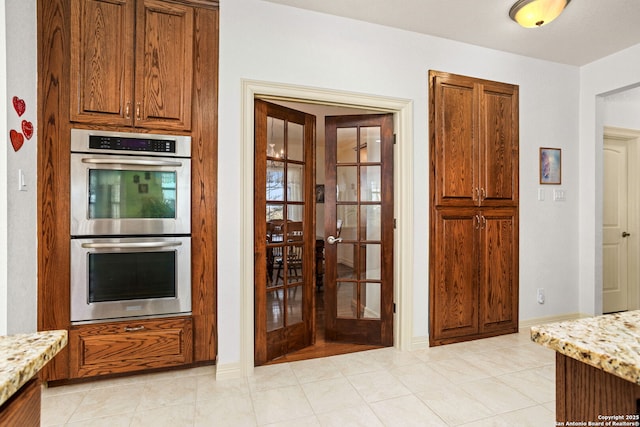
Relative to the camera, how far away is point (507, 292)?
121 inches

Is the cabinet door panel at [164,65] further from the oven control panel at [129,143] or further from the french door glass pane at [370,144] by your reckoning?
the french door glass pane at [370,144]

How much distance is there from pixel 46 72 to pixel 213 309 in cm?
187

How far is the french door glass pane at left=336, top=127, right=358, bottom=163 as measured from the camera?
288cm

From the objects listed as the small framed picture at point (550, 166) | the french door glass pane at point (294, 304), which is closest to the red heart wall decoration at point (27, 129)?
the french door glass pane at point (294, 304)

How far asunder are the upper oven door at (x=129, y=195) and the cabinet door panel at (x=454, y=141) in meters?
2.09

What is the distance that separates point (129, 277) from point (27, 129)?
3.51ft

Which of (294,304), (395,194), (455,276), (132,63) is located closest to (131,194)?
(132,63)

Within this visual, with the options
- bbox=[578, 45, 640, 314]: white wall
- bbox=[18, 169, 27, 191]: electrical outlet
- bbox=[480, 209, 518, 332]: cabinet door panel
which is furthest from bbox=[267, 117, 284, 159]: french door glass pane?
bbox=[578, 45, 640, 314]: white wall

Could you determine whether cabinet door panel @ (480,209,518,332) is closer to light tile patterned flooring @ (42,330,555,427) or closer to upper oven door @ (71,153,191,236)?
light tile patterned flooring @ (42,330,555,427)

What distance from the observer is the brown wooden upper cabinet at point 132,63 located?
206 centimetres

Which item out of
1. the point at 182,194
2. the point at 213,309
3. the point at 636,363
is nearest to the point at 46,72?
the point at 182,194

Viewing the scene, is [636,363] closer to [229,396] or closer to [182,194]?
[229,396]

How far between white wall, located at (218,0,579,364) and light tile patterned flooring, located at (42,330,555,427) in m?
0.31

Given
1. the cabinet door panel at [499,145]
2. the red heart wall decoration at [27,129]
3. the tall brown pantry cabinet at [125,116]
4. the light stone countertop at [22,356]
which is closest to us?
the light stone countertop at [22,356]
